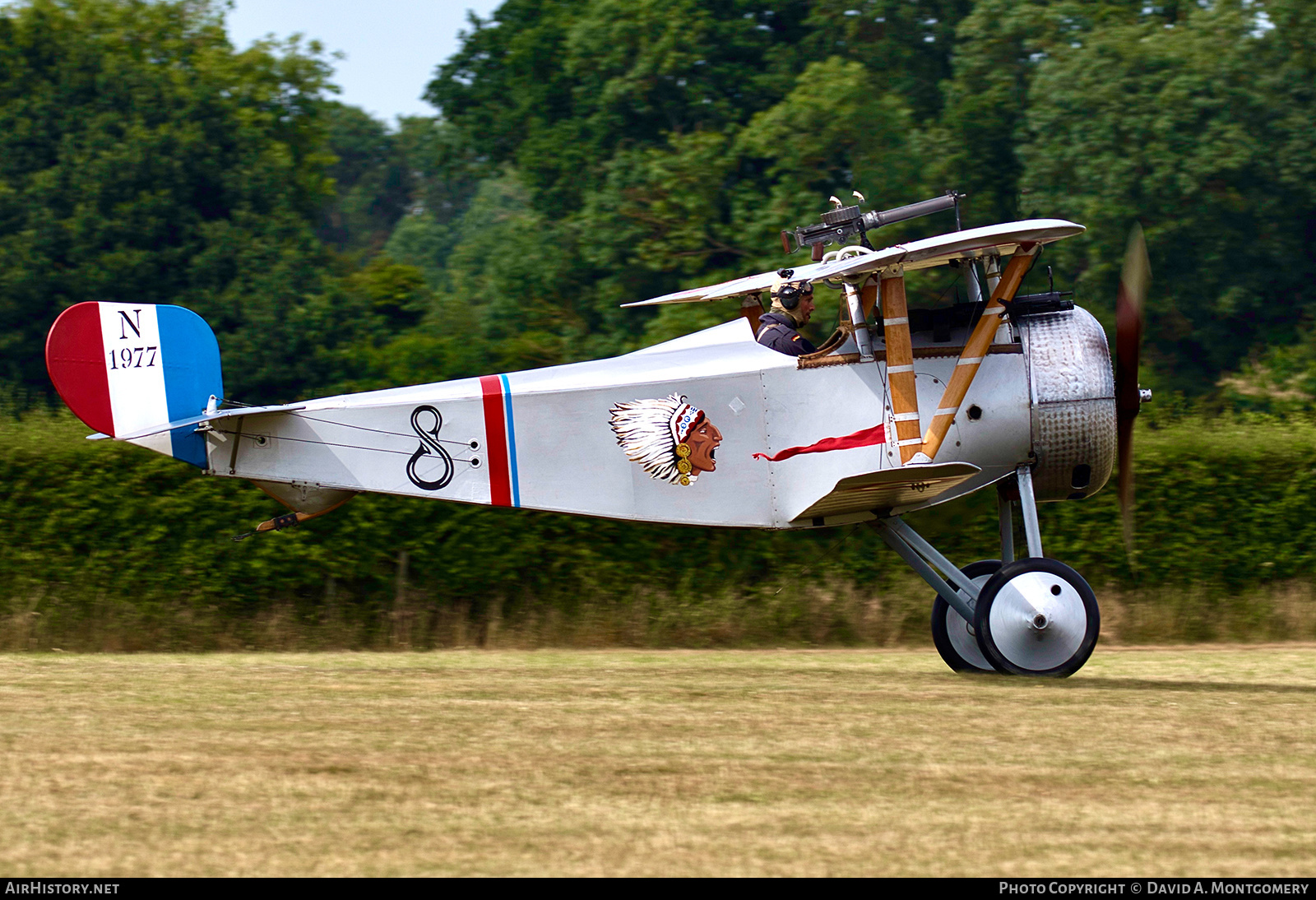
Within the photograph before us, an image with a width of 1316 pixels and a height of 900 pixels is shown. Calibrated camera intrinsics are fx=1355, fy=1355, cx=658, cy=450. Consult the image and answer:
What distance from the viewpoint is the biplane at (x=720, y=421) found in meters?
7.97

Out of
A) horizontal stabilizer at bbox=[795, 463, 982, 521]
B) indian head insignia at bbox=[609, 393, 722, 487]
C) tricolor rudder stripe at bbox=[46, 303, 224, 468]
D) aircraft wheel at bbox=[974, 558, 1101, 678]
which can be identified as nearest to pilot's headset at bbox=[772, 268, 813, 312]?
indian head insignia at bbox=[609, 393, 722, 487]

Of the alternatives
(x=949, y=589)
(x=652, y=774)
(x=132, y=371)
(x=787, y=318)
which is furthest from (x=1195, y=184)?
(x=652, y=774)

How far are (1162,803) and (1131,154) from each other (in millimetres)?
18991

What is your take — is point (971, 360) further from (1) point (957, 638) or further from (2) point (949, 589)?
(1) point (957, 638)

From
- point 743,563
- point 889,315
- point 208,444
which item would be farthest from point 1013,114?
point 208,444

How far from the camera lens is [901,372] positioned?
26.1 ft

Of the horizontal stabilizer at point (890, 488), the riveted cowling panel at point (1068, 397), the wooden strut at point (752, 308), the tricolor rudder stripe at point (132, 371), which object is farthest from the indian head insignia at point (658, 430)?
the tricolor rudder stripe at point (132, 371)

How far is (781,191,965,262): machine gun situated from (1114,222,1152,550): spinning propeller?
111 cm

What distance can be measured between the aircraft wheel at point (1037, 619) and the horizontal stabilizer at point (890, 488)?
0.67 meters

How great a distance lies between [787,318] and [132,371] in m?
3.96

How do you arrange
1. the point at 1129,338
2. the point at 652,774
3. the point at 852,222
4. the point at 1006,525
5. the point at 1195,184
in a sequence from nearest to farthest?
the point at 652,774, the point at 1129,338, the point at 852,222, the point at 1006,525, the point at 1195,184

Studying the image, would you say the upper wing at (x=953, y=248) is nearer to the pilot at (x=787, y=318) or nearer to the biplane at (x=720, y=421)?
the biplane at (x=720, y=421)

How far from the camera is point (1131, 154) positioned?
72.0 ft
